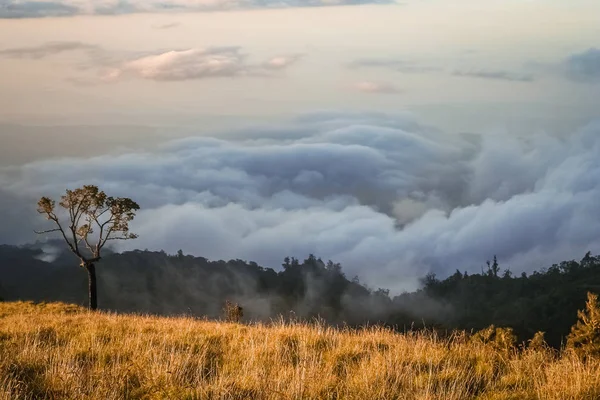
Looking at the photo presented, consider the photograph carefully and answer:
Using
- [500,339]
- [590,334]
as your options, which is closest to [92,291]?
[500,339]

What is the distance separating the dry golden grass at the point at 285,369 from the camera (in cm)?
1047

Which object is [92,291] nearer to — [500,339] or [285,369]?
[500,339]

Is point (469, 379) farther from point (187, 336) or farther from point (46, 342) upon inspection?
point (46, 342)

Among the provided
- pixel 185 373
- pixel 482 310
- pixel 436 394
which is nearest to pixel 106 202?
pixel 185 373

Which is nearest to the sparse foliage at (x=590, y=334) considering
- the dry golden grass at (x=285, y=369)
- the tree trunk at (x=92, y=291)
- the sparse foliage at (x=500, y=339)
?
the sparse foliage at (x=500, y=339)

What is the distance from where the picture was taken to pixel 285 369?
12.0 m

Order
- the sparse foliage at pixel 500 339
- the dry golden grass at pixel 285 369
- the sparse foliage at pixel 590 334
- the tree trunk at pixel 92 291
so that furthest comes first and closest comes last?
the tree trunk at pixel 92 291 → the sparse foliage at pixel 590 334 → the sparse foliage at pixel 500 339 → the dry golden grass at pixel 285 369

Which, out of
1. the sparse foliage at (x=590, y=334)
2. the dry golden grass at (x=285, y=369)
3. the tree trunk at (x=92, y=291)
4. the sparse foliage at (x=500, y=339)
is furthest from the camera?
the tree trunk at (x=92, y=291)

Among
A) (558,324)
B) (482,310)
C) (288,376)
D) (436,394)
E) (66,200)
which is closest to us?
(436,394)

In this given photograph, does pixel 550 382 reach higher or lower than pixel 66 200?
lower

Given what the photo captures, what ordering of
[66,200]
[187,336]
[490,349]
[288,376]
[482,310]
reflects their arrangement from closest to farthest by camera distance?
1. [288,376]
2. [490,349]
3. [187,336]
4. [66,200]
5. [482,310]

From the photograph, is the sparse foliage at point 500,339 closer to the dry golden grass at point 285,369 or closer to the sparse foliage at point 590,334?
the dry golden grass at point 285,369

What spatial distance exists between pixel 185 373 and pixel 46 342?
217 inches

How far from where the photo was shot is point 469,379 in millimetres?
12102
